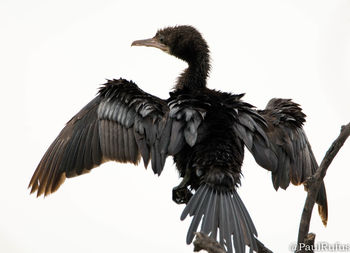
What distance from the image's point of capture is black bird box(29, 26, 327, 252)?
5238mm

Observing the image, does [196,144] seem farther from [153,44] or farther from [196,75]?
[153,44]

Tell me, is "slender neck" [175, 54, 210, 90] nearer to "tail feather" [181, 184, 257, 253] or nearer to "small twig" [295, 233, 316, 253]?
"tail feather" [181, 184, 257, 253]

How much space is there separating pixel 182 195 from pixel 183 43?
1866mm

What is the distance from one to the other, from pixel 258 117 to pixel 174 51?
1.65 meters

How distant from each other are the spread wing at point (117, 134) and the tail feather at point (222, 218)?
51 cm

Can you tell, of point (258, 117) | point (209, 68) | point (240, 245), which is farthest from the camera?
point (209, 68)

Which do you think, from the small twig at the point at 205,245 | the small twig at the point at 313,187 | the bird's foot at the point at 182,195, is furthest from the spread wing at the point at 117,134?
the small twig at the point at 205,245

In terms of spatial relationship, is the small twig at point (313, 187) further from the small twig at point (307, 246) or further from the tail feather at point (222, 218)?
the tail feather at point (222, 218)

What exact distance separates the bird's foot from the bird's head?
5.15 ft

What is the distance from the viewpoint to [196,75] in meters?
6.67

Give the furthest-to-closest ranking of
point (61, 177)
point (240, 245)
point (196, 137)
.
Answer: point (61, 177)
point (196, 137)
point (240, 245)

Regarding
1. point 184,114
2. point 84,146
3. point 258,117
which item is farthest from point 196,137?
point 84,146

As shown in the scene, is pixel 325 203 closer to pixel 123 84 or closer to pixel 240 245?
pixel 240 245

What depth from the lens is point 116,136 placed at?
590 cm
